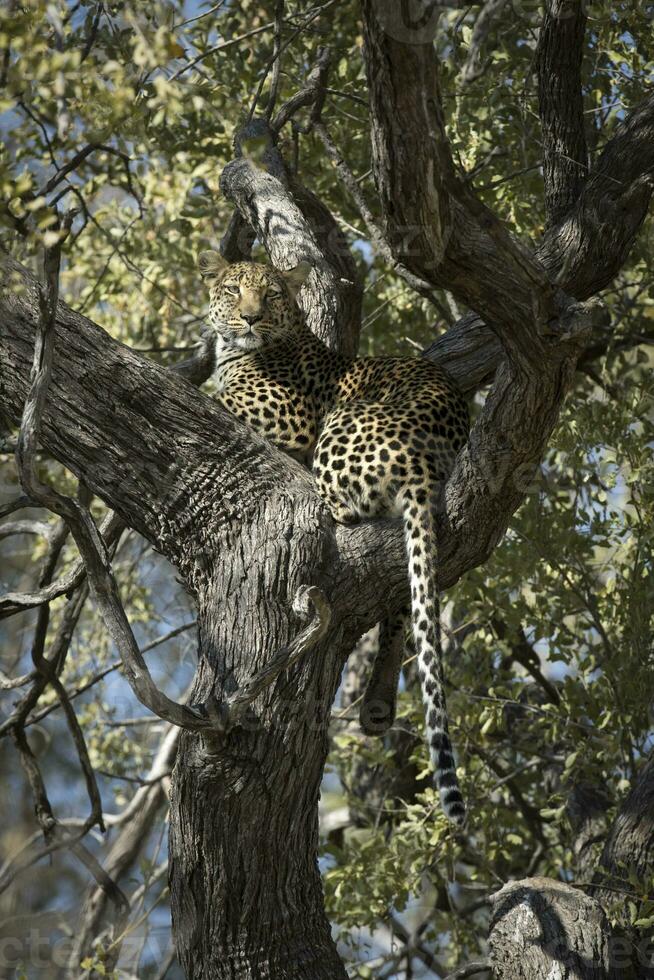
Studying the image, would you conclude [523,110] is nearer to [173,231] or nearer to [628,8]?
[628,8]

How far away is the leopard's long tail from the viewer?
418 cm

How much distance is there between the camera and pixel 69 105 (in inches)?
177

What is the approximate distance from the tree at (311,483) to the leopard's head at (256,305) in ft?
0.77

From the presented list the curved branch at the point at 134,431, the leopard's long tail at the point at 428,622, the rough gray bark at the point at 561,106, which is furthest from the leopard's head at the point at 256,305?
the leopard's long tail at the point at 428,622

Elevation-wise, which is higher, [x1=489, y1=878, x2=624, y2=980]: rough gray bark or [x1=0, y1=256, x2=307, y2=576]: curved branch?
[x1=0, y1=256, x2=307, y2=576]: curved branch

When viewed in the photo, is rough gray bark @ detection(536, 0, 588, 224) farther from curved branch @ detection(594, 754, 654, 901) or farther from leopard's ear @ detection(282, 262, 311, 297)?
curved branch @ detection(594, 754, 654, 901)

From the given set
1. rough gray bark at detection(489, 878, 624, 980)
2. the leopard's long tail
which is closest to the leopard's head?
the leopard's long tail

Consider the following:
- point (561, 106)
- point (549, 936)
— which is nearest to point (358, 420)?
point (561, 106)

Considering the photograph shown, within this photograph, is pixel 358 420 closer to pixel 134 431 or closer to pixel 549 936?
pixel 134 431

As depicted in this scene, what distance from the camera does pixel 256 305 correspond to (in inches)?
241

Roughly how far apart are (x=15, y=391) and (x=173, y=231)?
5.42m

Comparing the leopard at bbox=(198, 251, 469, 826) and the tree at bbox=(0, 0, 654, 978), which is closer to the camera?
the tree at bbox=(0, 0, 654, 978)

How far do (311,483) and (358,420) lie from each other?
1.56ft

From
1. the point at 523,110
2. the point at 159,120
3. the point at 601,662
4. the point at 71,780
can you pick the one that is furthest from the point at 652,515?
the point at 71,780
